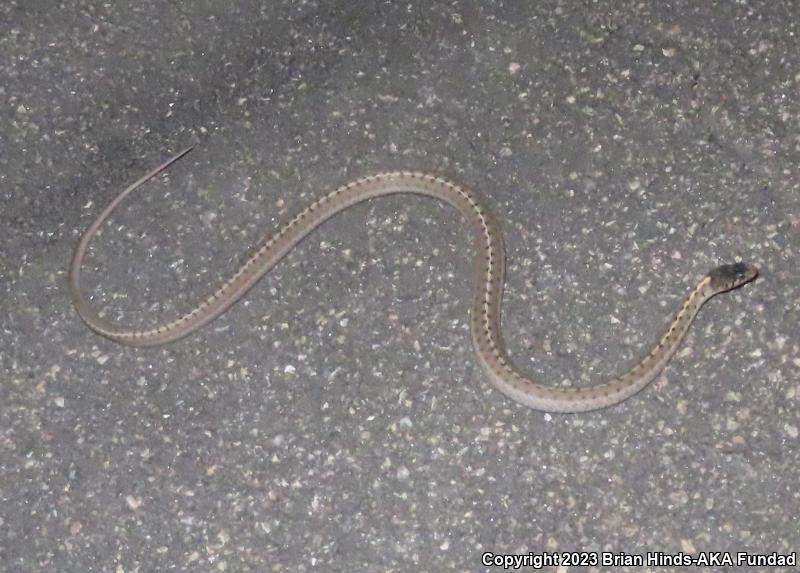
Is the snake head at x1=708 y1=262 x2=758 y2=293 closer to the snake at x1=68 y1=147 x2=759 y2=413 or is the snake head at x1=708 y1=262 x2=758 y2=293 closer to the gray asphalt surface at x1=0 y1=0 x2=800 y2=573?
the snake at x1=68 y1=147 x2=759 y2=413

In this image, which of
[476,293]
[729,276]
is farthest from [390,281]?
[729,276]

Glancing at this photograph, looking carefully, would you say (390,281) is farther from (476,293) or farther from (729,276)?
(729,276)

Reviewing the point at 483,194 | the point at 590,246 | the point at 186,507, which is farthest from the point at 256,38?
the point at 186,507

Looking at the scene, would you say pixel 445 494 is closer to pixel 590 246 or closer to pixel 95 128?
pixel 590 246

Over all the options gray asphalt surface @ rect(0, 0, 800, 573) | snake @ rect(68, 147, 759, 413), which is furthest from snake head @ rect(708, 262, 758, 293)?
gray asphalt surface @ rect(0, 0, 800, 573)

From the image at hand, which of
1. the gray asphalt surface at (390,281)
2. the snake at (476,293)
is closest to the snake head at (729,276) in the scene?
the snake at (476,293)

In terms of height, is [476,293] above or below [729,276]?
below
